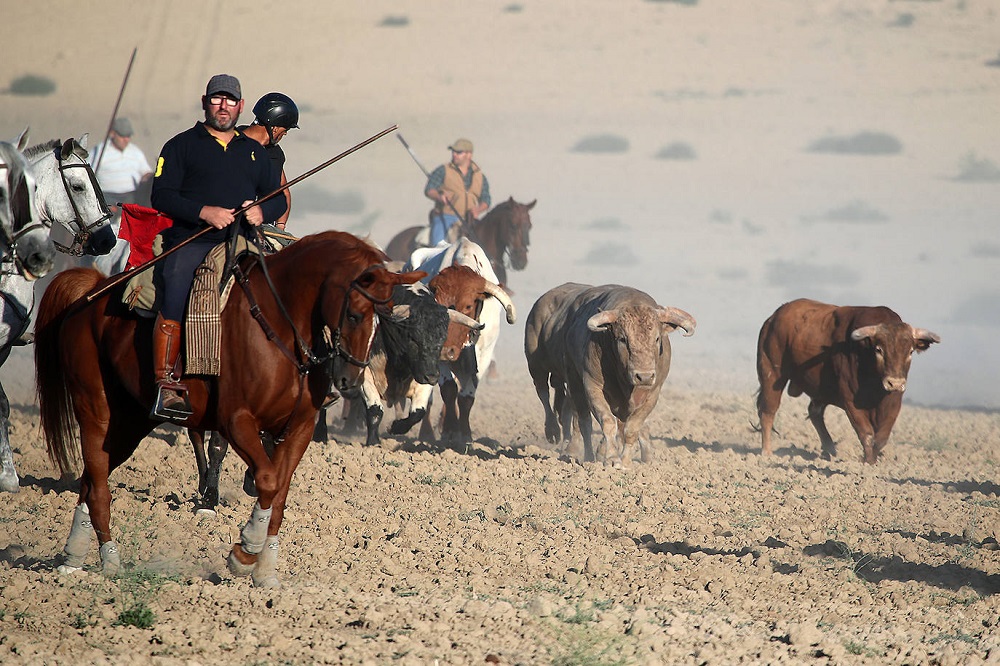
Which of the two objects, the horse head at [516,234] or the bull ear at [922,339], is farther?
the horse head at [516,234]

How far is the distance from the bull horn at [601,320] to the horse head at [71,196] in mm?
5377

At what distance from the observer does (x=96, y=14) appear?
5684 centimetres

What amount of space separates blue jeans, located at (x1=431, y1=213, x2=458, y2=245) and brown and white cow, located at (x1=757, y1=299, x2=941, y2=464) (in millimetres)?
6512

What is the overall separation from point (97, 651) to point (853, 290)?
125ft

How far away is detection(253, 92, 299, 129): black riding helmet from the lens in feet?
32.4

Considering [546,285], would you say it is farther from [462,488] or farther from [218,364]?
[218,364]

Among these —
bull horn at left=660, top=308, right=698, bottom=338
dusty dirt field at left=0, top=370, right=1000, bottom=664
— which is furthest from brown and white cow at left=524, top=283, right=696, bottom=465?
dusty dirt field at left=0, top=370, right=1000, bottom=664

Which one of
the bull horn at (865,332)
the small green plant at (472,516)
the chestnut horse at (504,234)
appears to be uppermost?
the chestnut horse at (504,234)

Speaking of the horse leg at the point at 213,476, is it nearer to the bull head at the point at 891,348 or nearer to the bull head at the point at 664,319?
the bull head at the point at 664,319

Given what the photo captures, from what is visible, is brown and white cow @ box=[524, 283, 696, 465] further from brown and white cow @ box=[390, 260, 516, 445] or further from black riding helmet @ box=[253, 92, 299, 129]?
black riding helmet @ box=[253, 92, 299, 129]

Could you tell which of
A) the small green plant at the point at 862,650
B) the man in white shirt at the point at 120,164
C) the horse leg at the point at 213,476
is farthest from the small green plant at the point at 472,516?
the man in white shirt at the point at 120,164

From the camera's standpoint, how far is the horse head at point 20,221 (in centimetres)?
650

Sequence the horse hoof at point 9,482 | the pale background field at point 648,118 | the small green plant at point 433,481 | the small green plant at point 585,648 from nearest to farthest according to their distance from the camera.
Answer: the small green plant at point 585,648, the horse hoof at point 9,482, the small green plant at point 433,481, the pale background field at point 648,118

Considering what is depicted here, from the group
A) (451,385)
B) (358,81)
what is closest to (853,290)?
(358,81)
